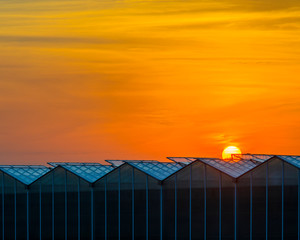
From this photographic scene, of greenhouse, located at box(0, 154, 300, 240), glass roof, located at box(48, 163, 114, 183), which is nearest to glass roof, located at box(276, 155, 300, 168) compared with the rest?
greenhouse, located at box(0, 154, 300, 240)

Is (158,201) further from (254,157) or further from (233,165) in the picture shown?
(254,157)

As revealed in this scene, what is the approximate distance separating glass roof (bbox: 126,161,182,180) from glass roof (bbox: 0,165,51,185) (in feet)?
30.9

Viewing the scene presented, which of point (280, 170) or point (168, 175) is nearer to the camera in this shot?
point (280, 170)

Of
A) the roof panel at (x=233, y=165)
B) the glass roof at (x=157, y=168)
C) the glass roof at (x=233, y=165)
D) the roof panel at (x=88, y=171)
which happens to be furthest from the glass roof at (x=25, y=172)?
the roof panel at (x=233, y=165)

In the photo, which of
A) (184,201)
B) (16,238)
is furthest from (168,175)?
(16,238)

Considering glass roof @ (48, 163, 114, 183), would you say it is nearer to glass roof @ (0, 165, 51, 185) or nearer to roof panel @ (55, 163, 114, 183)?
roof panel @ (55, 163, 114, 183)

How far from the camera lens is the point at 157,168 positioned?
56125 mm

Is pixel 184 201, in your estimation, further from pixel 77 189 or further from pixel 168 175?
pixel 77 189

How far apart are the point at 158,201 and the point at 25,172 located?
A: 14.2m

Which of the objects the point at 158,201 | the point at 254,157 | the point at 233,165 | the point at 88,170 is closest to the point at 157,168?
the point at 158,201

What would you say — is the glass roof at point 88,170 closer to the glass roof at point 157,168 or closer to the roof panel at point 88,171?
the roof panel at point 88,171

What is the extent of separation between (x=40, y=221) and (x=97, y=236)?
5339mm

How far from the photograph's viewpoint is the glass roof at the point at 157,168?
2126 inches

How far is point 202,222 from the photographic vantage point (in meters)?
51.2
